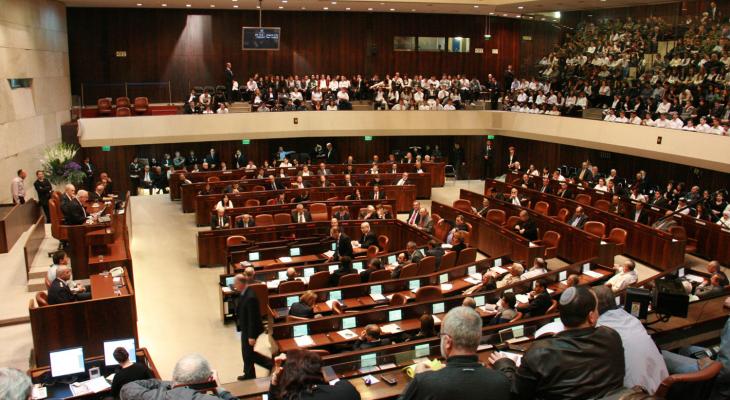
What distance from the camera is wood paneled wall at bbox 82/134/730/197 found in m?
18.9

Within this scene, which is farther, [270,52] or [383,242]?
[270,52]

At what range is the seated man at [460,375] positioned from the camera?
242 centimetres

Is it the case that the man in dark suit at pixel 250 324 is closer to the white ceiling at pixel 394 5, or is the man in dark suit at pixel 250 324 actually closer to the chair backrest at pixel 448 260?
the chair backrest at pixel 448 260

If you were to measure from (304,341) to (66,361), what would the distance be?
8.50 feet

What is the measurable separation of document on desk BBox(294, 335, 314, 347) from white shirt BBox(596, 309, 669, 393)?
15.9 ft

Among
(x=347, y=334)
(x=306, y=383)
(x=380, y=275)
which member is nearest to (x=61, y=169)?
(x=380, y=275)

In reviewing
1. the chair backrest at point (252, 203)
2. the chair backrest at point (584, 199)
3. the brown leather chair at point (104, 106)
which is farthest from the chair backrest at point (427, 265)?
the brown leather chair at point (104, 106)

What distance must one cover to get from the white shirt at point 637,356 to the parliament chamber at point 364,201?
1 centimetres

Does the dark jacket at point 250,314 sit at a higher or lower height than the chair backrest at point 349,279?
higher

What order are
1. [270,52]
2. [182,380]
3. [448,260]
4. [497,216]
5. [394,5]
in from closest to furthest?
[182,380], [448,260], [497,216], [394,5], [270,52]

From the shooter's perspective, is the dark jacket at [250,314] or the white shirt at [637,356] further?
the dark jacket at [250,314]

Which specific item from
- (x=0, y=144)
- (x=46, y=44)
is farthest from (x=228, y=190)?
(x=46, y=44)

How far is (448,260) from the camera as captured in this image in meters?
11.2

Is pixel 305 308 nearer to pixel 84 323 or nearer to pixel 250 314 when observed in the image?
pixel 250 314
